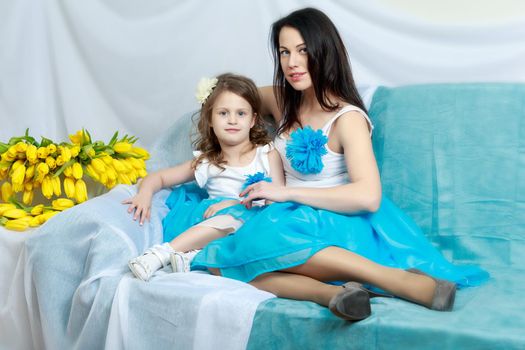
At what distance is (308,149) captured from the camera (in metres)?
2.09

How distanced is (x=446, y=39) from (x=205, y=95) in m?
0.84

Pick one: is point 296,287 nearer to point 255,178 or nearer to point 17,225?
point 255,178

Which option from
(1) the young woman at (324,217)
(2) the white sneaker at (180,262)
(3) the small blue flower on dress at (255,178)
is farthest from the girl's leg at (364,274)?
(3) the small blue flower on dress at (255,178)

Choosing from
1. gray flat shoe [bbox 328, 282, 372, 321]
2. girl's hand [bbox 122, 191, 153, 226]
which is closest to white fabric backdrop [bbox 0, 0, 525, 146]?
girl's hand [bbox 122, 191, 153, 226]

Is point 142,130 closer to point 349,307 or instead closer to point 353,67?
point 353,67

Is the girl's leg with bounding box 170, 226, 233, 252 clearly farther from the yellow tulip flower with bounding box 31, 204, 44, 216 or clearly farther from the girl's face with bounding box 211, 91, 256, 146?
the yellow tulip flower with bounding box 31, 204, 44, 216

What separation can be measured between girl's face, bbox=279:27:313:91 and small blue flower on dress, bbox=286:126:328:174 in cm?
14

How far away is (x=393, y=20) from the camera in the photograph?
254 centimetres

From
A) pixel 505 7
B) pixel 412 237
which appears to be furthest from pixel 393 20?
pixel 412 237

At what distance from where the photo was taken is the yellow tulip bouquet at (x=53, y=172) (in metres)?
2.30

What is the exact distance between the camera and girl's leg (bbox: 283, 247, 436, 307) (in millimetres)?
1707

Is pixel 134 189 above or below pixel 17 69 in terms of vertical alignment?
below

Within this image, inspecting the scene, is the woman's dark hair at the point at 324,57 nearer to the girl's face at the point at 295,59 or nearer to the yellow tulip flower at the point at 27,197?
the girl's face at the point at 295,59

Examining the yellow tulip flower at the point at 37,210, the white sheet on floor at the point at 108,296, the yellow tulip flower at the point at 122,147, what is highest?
the yellow tulip flower at the point at 122,147
